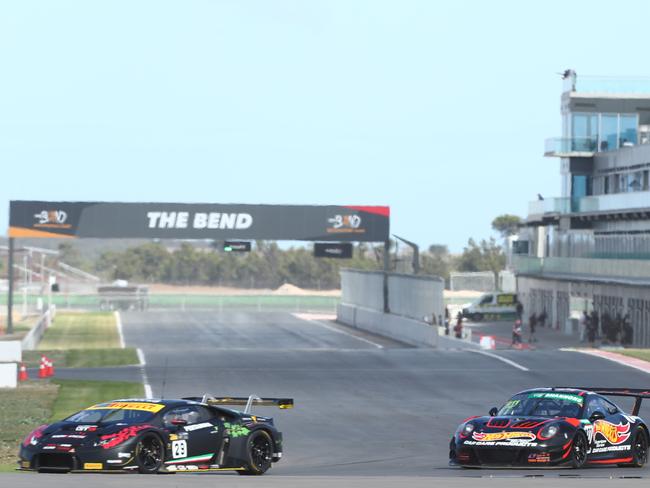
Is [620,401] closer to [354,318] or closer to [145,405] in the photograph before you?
[145,405]

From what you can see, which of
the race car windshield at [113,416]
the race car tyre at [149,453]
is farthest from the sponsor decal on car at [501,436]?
the race car windshield at [113,416]

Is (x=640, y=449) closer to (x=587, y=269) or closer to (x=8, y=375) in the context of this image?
(x=8, y=375)

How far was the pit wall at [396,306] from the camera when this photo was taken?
60375 mm

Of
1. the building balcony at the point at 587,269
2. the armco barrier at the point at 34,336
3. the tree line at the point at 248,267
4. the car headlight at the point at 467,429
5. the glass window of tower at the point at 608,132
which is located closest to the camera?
the car headlight at the point at 467,429

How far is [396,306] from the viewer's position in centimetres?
6988

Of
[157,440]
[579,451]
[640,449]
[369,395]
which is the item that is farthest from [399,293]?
[157,440]

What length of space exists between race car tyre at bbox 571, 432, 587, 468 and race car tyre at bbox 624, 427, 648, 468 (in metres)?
1.17

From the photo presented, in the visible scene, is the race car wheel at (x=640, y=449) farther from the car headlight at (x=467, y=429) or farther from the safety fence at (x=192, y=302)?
the safety fence at (x=192, y=302)

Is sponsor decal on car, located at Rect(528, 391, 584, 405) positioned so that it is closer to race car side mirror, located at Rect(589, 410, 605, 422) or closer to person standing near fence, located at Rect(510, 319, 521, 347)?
race car side mirror, located at Rect(589, 410, 605, 422)

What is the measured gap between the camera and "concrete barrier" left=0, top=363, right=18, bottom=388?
113 ft

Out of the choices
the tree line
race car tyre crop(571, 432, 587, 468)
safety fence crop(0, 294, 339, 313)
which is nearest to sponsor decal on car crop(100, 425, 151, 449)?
race car tyre crop(571, 432, 587, 468)

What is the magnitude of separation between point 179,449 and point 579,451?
558cm

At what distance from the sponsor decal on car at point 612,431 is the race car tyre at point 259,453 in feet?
15.4

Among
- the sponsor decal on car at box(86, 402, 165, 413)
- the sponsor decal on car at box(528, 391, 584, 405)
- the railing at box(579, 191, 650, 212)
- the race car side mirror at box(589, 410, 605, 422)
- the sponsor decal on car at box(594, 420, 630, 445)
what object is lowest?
the sponsor decal on car at box(594, 420, 630, 445)
